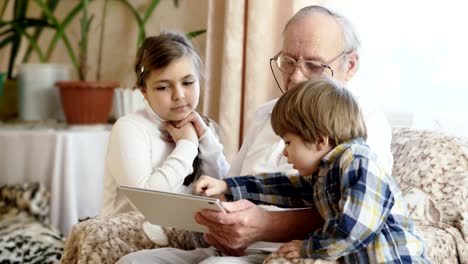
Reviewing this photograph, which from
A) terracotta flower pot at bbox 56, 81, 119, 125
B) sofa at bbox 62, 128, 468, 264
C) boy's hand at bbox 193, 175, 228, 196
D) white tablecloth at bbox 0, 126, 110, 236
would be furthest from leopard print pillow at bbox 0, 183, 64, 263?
boy's hand at bbox 193, 175, 228, 196

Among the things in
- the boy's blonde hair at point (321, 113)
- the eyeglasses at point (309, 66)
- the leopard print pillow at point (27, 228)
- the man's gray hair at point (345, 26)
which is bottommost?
the leopard print pillow at point (27, 228)

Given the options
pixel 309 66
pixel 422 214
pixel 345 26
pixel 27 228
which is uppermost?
pixel 345 26

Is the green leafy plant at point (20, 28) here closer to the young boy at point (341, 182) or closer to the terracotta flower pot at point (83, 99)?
the terracotta flower pot at point (83, 99)

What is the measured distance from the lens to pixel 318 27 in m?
1.87

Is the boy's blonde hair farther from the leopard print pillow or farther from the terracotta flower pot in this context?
the terracotta flower pot

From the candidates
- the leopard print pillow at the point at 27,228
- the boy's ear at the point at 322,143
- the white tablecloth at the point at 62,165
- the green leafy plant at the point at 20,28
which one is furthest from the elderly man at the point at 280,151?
the green leafy plant at the point at 20,28

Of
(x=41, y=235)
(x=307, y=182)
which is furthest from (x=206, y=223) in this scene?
(x=41, y=235)

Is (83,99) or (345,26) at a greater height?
(345,26)

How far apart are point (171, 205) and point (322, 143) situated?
0.36 metres

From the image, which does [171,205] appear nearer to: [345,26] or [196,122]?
[196,122]

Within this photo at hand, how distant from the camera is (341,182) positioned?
1.46 metres

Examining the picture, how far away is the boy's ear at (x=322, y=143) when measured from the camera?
150 cm

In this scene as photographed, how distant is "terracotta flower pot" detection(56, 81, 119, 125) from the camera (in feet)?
10.7

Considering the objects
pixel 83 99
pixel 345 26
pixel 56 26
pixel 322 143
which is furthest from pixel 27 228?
pixel 322 143
